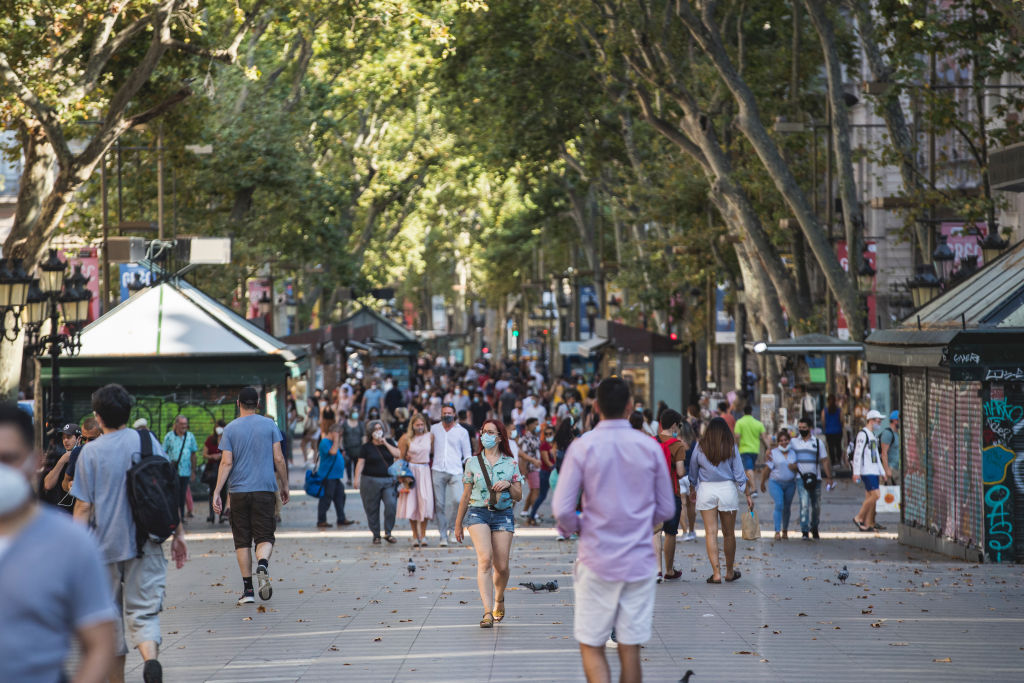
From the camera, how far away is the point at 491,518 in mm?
10750

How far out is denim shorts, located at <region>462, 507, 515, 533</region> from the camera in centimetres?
1071

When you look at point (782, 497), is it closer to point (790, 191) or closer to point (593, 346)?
point (790, 191)

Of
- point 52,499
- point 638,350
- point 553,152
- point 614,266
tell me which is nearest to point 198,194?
point 553,152

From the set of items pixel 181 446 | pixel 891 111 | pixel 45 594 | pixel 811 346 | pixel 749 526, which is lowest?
pixel 749 526

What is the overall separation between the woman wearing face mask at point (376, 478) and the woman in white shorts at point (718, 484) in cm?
524

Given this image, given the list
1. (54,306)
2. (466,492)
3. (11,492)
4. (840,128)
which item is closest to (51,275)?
(54,306)

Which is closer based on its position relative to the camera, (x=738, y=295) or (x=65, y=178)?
(x=65, y=178)

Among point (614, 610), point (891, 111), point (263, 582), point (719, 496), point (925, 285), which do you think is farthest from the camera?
point (891, 111)

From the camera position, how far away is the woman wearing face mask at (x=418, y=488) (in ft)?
56.6

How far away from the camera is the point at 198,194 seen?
35.1m

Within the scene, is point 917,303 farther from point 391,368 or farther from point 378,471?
point 391,368

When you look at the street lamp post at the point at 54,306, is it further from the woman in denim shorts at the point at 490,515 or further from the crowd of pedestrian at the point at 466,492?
the woman in denim shorts at the point at 490,515

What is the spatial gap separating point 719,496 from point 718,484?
0.11 meters

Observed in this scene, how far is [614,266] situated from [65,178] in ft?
103
